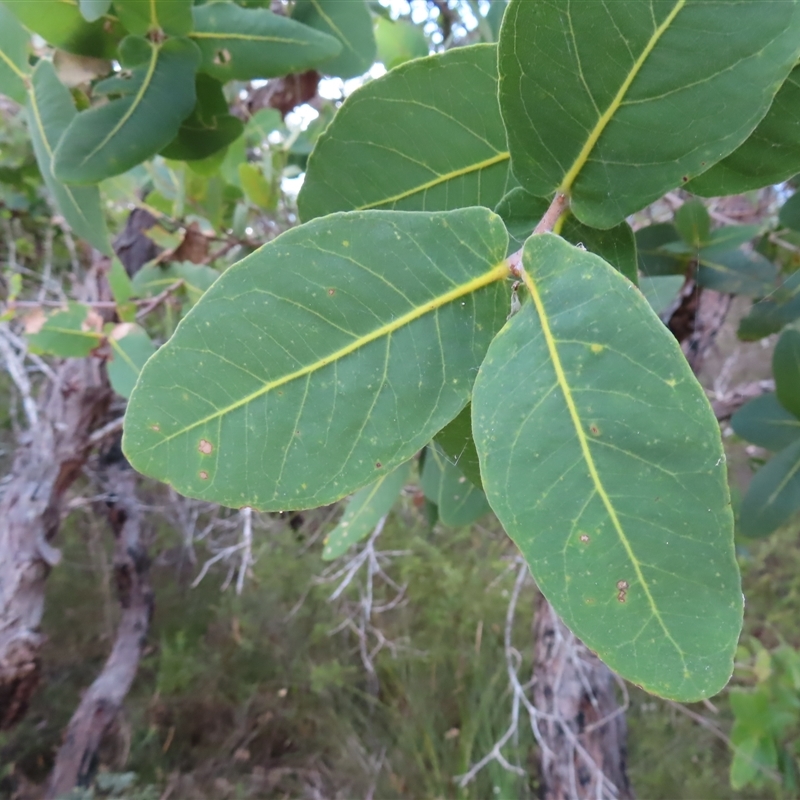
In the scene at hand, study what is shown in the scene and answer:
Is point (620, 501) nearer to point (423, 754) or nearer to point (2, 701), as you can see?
point (2, 701)

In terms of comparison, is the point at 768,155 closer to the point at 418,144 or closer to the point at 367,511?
the point at 418,144

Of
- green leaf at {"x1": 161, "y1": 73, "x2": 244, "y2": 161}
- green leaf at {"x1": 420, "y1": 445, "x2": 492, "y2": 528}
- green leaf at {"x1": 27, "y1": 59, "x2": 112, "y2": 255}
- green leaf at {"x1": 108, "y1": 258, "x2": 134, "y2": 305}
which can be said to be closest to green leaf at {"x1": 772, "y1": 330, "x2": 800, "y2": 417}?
green leaf at {"x1": 420, "y1": 445, "x2": 492, "y2": 528}

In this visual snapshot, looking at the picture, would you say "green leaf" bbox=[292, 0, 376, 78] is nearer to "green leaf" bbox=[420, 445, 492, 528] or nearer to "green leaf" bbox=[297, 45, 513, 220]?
"green leaf" bbox=[297, 45, 513, 220]

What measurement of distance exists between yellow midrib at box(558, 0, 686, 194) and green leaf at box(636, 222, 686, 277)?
0.73 metres

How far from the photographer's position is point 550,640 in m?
1.67

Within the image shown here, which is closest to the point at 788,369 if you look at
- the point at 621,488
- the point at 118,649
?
the point at 621,488

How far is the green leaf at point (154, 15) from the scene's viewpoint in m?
0.55

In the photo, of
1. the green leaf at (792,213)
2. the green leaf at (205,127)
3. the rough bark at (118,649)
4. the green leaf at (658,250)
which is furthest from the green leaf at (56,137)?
the rough bark at (118,649)

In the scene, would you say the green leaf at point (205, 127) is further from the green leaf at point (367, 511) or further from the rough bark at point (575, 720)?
the rough bark at point (575, 720)

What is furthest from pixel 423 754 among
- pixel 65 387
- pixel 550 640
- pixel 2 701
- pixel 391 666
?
pixel 65 387

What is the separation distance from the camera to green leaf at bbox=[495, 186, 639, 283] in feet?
1.40

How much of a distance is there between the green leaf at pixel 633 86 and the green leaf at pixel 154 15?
40 cm

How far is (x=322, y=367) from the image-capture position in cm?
36

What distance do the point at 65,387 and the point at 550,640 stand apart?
1522mm
